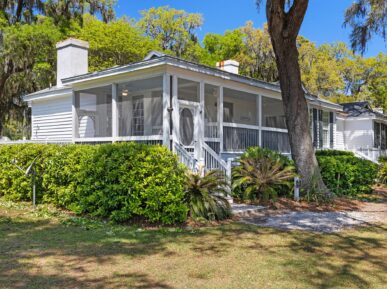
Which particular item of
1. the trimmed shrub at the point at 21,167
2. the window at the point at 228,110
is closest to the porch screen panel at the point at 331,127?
the window at the point at 228,110

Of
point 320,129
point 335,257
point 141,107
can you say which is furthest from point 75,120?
point 320,129

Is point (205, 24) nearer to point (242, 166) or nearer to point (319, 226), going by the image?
point (242, 166)

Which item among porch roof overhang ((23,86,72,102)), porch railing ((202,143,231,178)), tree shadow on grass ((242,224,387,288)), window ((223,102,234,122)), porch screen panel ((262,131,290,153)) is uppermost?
porch roof overhang ((23,86,72,102))

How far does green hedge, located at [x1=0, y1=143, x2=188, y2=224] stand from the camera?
7094 mm

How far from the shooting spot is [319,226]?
740 centimetres

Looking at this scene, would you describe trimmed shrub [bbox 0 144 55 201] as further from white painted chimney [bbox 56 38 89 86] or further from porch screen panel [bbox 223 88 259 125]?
porch screen panel [bbox 223 88 259 125]

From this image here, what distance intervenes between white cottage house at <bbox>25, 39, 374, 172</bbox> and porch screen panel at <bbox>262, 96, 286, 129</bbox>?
41mm

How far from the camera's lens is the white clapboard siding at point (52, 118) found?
14.2 metres

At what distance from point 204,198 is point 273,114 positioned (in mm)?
8960

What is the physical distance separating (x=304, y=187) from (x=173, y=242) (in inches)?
231

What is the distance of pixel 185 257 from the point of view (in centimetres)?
511

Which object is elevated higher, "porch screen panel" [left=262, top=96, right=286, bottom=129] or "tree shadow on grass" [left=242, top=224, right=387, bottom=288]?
"porch screen panel" [left=262, top=96, right=286, bottom=129]

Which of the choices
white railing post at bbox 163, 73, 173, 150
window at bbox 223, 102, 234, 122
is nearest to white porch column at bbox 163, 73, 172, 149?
white railing post at bbox 163, 73, 173, 150

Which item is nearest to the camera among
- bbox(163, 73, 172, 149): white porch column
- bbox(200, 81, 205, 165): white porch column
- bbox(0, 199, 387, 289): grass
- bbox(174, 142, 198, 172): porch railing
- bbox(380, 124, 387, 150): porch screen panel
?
bbox(0, 199, 387, 289): grass
